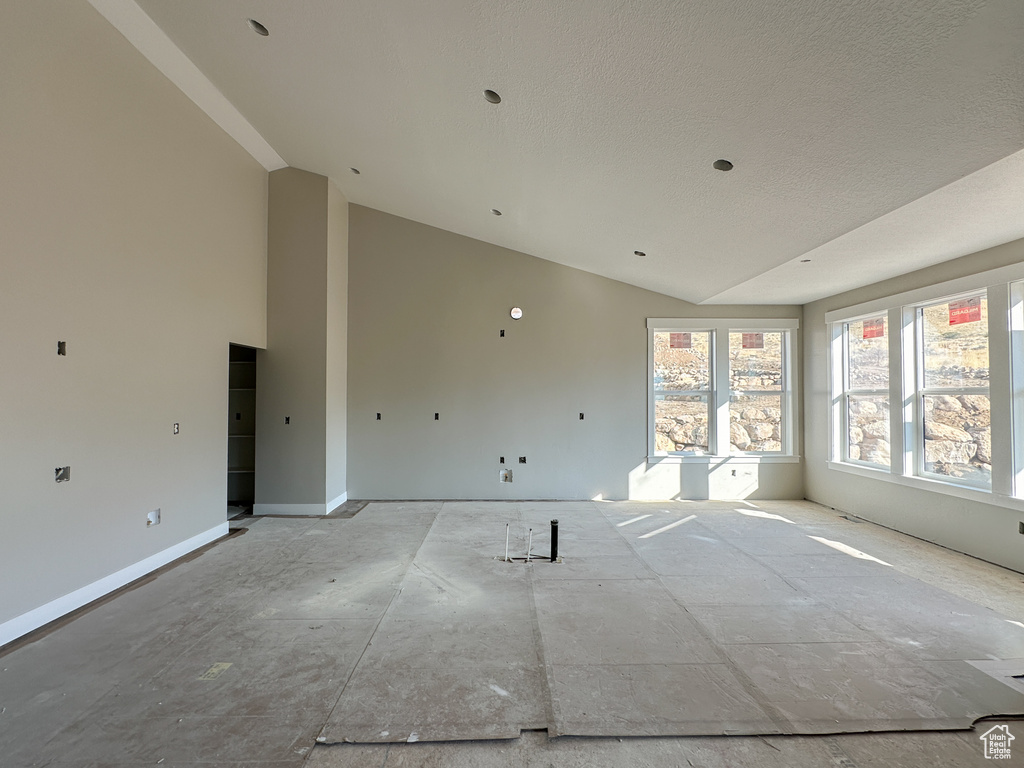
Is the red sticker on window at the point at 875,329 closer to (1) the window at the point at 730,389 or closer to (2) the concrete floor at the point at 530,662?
(1) the window at the point at 730,389

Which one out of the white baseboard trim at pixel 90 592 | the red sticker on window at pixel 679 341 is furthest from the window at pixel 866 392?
the white baseboard trim at pixel 90 592

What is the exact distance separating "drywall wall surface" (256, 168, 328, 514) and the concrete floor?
4.28 ft

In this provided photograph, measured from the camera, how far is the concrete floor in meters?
1.79

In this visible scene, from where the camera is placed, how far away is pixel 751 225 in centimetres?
363

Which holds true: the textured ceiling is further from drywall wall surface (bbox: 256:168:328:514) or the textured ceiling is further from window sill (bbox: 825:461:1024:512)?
window sill (bbox: 825:461:1024:512)

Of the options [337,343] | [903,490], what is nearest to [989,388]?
[903,490]

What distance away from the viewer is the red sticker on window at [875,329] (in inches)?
194

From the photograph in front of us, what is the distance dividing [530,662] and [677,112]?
3.08m

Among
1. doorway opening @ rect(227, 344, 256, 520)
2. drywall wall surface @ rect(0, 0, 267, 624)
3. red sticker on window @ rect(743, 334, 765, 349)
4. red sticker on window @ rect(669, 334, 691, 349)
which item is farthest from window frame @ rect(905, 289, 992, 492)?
doorway opening @ rect(227, 344, 256, 520)

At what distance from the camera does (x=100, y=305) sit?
3.08 metres

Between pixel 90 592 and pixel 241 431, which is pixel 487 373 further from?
pixel 90 592

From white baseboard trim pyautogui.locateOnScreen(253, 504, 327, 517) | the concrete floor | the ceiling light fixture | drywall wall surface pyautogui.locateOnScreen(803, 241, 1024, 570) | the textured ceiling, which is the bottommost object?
the concrete floor

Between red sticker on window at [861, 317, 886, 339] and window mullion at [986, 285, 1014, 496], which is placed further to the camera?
red sticker on window at [861, 317, 886, 339]

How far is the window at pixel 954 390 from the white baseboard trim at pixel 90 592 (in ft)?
21.7
